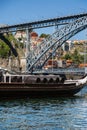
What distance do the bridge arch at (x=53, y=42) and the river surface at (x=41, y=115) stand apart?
3353 cm

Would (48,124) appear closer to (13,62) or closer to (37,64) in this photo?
(37,64)

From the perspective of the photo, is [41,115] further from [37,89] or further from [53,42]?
[53,42]

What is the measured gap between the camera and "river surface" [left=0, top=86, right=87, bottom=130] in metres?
32.8

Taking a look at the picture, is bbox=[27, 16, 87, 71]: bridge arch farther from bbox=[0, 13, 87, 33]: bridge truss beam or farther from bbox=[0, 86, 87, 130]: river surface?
bbox=[0, 86, 87, 130]: river surface

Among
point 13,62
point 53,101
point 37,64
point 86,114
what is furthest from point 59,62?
point 86,114

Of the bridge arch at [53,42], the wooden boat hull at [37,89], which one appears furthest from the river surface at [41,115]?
the bridge arch at [53,42]

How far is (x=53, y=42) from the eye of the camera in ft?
293

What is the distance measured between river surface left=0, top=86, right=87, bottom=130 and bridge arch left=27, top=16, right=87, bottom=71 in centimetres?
3353

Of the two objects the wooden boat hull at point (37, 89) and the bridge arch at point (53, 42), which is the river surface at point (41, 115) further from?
the bridge arch at point (53, 42)

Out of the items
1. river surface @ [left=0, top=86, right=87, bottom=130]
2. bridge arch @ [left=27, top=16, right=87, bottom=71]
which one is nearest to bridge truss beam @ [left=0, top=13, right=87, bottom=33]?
bridge arch @ [left=27, top=16, right=87, bottom=71]

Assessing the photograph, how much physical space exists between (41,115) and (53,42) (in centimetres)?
5125

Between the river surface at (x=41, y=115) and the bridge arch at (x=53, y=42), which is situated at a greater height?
the bridge arch at (x=53, y=42)

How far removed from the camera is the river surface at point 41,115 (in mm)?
32812

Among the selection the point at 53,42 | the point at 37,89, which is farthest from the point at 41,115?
the point at 53,42
